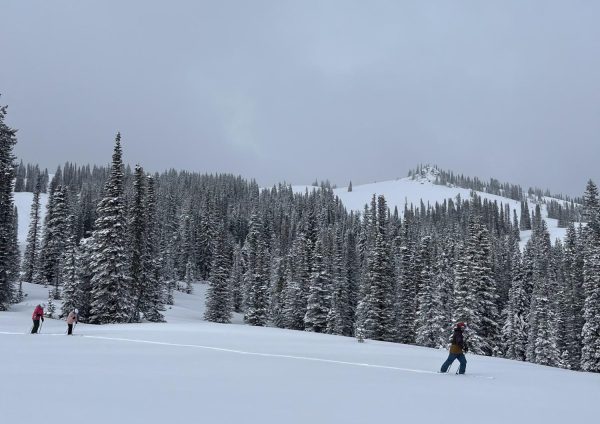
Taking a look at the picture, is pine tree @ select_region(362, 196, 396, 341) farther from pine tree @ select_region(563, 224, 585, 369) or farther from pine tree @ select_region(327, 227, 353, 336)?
pine tree @ select_region(563, 224, 585, 369)

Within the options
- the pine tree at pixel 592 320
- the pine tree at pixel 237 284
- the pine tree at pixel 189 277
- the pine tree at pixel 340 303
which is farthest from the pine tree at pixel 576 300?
the pine tree at pixel 189 277

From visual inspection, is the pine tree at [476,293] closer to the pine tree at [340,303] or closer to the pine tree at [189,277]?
the pine tree at [340,303]

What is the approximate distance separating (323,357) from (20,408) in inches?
549

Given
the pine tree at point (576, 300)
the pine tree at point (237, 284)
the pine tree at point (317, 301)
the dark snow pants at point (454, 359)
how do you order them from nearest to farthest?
the dark snow pants at point (454, 359) → the pine tree at point (576, 300) → the pine tree at point (317, 301) → the pine tree at point (237, 284)

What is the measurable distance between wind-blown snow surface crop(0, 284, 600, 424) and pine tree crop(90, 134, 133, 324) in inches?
827

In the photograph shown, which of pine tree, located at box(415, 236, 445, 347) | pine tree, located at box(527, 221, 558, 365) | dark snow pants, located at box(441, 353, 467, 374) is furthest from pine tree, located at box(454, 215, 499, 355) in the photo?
dark snow pants, located at box(441, 353, 467, 374)

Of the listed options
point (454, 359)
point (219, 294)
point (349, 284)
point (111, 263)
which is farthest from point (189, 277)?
point (454, 359)

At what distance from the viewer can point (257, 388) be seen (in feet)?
40.8

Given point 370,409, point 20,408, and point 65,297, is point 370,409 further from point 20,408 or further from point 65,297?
point 65,297

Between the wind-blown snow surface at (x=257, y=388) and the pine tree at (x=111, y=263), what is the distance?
2101 centimetres

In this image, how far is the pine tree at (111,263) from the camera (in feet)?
140

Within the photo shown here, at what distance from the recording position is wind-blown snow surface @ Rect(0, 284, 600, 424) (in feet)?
31.2

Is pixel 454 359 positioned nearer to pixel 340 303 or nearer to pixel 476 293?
pixel 476 293

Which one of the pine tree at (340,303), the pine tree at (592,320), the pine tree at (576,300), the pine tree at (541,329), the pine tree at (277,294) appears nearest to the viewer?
the pine tree at (592,320)
